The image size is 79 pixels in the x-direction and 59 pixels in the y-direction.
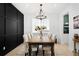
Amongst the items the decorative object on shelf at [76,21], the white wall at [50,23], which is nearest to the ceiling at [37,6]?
the white wall at [50,23]

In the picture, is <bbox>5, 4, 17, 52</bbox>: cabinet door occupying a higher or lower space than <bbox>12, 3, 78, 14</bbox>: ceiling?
lower

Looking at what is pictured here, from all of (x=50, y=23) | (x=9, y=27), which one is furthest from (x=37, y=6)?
(x=50, y=23)

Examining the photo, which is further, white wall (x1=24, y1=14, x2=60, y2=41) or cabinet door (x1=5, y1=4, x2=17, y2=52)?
white wall (x1=24, y1=14, x2=60, y2=41)

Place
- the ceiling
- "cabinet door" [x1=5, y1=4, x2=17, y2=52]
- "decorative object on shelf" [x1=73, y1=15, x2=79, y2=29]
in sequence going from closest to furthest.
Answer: "cabinet door" [x1=5, y1=4, x2=17, y2=52] → "decorative object on shelf" [x1=73, y1=15, x2=79, y2=29] → the ceiling

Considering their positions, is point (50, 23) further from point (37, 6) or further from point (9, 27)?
point (9, 27)

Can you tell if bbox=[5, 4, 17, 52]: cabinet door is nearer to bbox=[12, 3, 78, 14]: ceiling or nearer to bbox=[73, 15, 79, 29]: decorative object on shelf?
bbox=[12, 3, 78, 14]: ceiling

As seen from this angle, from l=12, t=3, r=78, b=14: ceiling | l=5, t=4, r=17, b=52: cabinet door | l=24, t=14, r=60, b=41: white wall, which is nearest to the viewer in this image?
l=5, t=4, r=17, b=52: cabinet door

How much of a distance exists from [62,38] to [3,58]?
21.0ft

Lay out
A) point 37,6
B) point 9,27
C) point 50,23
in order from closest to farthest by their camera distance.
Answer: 1. point 9,27
2. point 37,6
3. point 50,23

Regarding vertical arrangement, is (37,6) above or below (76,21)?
above

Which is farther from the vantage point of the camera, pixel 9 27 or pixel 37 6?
pixel 37 6

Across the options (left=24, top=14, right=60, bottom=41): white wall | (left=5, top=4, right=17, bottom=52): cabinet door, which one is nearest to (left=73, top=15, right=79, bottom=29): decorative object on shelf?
(left=24, top=14, right=60, bottom=41): white wall

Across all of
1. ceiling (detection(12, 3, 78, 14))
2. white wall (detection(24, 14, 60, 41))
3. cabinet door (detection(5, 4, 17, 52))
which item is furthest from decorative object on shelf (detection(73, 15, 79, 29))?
cabinet door (detection(5, 4, 17, 52))

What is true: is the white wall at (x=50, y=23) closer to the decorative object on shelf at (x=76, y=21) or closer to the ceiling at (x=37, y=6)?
the ceiling at (x=37, y=6)
